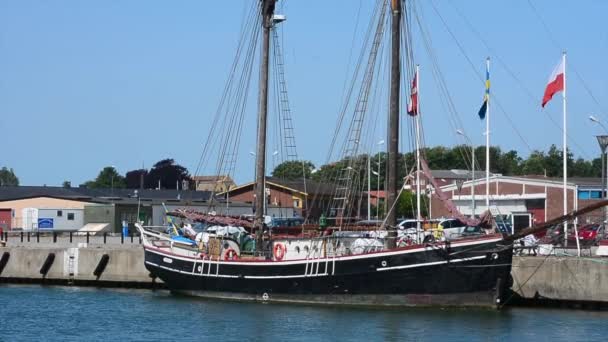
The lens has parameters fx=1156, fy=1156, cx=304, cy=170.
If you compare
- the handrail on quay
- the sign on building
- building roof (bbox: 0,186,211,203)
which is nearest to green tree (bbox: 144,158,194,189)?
building roof (bbox: 0,186,211,203)

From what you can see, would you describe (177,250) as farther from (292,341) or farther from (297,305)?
(292,341)

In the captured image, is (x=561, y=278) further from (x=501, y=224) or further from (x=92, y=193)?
(x=92, y=193)

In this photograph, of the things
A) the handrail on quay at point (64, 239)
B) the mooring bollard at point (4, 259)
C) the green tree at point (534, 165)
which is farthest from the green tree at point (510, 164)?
the mooring bollard at point (4, 259)

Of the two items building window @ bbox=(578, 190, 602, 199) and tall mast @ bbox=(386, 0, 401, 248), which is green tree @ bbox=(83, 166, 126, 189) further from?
tall mast @ bbox=(386, 0, 401, 248)

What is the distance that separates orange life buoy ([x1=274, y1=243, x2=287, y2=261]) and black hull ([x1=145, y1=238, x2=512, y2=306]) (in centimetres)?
77

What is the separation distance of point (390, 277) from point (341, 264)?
2.14 m

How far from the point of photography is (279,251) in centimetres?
4872

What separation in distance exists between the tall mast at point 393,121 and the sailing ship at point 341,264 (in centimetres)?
4

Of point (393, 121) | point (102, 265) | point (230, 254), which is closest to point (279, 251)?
point (230, 254)

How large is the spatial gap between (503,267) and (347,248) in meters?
6.62

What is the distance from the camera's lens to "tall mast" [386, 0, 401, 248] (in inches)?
1839

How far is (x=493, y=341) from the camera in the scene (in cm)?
3831

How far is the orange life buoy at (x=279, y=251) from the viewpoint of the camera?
159 ft

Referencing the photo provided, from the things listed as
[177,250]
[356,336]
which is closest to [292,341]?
[356,336]
